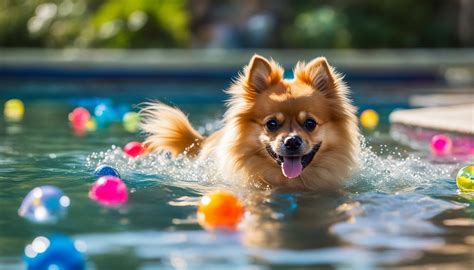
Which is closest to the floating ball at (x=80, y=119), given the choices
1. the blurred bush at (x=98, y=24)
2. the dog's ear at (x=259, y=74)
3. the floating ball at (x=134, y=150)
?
the floating ball at (x=134, y=150)

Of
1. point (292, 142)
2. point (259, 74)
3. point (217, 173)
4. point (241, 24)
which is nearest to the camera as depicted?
point (292, 142)

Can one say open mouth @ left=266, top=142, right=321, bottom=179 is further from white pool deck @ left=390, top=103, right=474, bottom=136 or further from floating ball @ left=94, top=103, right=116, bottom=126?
floating ball @ left=94, top=103, right=116, bottom=126

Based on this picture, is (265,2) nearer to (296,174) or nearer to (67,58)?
(67,58)

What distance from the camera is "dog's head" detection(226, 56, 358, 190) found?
20.6 feet

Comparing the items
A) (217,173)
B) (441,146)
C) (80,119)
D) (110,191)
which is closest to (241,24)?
(80,119)

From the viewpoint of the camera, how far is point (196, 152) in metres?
7.76

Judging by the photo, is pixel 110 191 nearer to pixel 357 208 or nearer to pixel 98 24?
pixel 357 208

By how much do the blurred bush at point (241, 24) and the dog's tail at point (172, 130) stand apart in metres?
10.6

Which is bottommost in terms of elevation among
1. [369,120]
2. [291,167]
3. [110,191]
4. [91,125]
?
[110,191]

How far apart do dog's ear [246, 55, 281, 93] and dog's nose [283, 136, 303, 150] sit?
26.9 inches

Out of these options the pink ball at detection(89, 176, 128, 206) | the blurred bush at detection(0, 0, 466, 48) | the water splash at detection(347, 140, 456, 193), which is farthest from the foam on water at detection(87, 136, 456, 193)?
the blurred bush at detection(0, 0, 466, 48)

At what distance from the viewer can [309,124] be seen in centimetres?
631

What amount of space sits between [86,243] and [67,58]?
38.8 ft

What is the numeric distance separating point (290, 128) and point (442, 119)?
12.3ft
